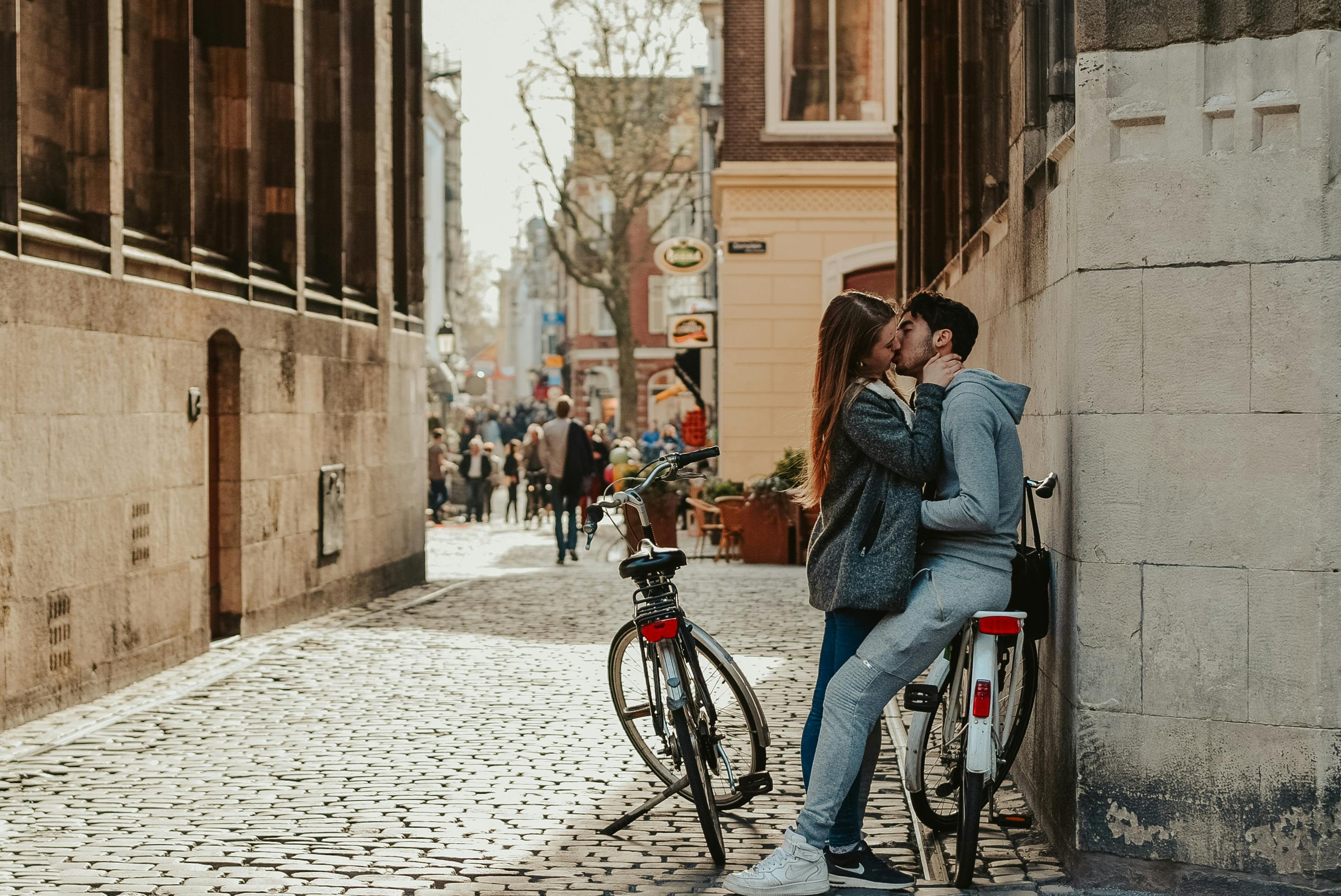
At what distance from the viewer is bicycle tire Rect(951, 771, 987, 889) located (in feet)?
16.9

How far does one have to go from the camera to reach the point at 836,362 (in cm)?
524

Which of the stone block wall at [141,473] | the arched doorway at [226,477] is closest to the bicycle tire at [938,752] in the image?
the stone block wall at [141,473]

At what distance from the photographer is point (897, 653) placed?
509 centimetres

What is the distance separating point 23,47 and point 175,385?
2.38 m

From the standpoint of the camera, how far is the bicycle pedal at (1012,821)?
580cm

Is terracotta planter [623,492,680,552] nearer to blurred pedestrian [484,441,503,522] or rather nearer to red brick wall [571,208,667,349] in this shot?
blurred pedestrian [484,441,503,522]

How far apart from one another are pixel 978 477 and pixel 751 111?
20.9 m

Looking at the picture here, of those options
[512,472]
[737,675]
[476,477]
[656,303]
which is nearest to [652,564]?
[737,675]

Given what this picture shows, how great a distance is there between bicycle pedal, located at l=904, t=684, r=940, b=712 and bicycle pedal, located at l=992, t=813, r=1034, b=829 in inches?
22.2

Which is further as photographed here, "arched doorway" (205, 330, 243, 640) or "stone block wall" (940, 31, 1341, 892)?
"arched doorway" (205, 330, 243, 640)

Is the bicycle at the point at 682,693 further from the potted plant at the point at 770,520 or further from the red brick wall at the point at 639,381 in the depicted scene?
the red brick wall at the point at 639,381

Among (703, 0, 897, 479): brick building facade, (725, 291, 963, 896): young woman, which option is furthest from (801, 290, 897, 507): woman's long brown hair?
(703, 0, 897, 479): brick building facade

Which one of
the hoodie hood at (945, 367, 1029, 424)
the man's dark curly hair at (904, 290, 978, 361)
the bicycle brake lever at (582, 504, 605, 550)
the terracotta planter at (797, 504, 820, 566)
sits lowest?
the terracotta planter at (797, 504, 820, 566)

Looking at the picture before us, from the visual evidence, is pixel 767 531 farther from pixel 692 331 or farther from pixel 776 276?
pixel 692 331
